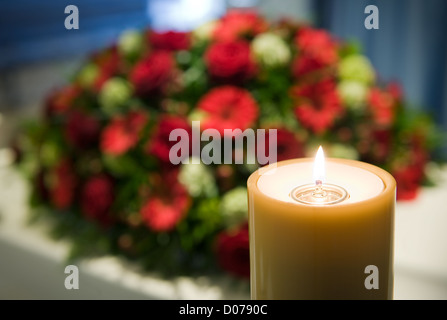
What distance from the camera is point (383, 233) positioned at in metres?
0.34

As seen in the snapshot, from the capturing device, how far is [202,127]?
80cm

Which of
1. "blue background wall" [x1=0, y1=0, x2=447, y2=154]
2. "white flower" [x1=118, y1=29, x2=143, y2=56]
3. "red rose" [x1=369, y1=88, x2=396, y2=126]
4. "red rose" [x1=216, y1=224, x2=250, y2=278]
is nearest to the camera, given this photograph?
"red rose" [x1=216, y1=224, x2=250, y2=278]

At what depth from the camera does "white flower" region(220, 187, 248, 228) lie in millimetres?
738

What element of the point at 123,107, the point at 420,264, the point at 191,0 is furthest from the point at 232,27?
the point at 191,0

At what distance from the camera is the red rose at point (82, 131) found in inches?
36.0

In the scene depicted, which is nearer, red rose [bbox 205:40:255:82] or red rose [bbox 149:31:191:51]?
red rose [bbox 205:40:255:82]

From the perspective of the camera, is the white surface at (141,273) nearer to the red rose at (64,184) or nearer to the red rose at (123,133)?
the red rose at (64,184)

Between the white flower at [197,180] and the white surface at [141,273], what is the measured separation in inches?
4.8

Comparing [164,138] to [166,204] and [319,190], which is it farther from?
[319,190]

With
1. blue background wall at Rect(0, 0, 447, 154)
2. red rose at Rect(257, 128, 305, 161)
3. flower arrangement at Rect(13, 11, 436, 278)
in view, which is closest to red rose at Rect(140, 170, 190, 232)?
flower arrangement at Rect(13, 11, 436, 278)

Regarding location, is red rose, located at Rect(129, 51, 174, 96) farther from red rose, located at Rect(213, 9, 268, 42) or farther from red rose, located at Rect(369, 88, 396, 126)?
red rose, located at Rect(369, 88, 396, 126)

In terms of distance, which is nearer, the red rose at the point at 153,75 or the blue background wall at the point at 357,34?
the red rose at the point at 153,75

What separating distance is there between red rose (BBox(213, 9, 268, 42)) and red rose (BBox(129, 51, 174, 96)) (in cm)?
11

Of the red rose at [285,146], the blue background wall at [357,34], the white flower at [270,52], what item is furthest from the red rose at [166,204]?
the blue background wall at [357,34]
